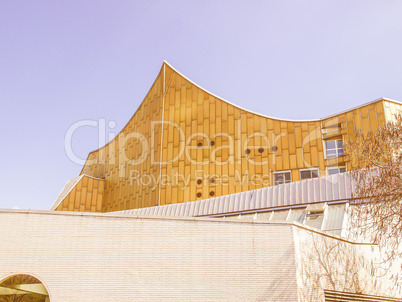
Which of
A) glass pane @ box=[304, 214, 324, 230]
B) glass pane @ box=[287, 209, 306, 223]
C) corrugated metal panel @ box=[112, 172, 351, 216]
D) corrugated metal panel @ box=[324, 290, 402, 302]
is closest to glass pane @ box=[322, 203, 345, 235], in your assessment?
glass pane @ box=[304, 214, 324, 230]

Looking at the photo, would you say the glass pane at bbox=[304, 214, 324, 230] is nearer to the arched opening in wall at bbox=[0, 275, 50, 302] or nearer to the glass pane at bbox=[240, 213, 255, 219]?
the glass pane at bbox=[240, 213, 255, 219]

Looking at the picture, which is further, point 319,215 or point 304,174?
point 304,174

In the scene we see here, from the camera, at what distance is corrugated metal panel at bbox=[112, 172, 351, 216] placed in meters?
Result: 16.0

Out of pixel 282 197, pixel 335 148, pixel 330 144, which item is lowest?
pixel 282 197

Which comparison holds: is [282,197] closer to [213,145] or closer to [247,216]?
[247,216]

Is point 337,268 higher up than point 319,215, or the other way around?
point 319,215

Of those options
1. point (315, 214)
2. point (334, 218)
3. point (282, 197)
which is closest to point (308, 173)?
point (282, 197)

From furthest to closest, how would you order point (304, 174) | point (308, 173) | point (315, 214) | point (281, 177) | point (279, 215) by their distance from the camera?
point (281, 177)
point (304, 174)
point (308, 173)
point (279, 215)
point (315, 214)

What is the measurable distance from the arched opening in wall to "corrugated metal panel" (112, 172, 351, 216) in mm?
9328

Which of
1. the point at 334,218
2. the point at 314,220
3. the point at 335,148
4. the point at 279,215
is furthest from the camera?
the point at 335,148

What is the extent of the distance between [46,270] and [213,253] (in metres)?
4.20

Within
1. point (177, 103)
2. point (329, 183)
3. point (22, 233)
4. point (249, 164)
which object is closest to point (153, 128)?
point (177, 103)

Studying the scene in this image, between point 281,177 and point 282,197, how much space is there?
6.17 m

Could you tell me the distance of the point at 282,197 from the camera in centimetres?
1730
